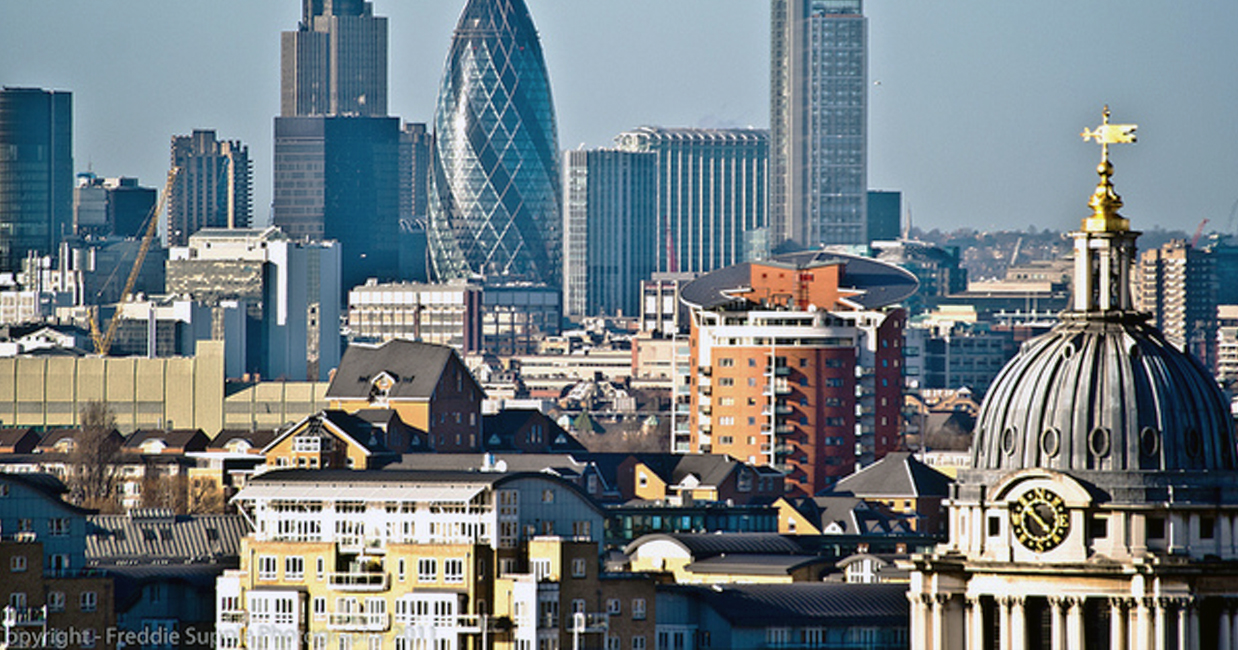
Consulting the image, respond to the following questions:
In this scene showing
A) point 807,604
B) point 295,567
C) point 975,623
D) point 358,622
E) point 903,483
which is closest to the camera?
point 975,623

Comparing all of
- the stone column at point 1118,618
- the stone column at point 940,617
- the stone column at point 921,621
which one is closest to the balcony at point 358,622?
the stone column at point 921,621

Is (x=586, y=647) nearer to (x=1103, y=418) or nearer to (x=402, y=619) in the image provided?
(x=402, y=619)

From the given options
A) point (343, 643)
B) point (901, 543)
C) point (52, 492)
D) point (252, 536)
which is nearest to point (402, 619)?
point (343, 643)

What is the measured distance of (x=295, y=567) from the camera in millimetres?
117938

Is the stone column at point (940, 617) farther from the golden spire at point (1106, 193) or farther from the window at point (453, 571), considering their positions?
the window at point (453, 571)

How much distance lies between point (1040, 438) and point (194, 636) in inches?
2925

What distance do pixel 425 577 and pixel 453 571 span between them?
83 centimetres

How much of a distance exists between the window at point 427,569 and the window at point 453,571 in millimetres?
366

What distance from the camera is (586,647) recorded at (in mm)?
113562

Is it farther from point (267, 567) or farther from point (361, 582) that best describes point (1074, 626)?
point (267, 567)

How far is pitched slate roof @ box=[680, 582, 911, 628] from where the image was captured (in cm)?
12088

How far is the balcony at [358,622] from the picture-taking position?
114 m

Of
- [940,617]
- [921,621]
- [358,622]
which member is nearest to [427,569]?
[358,622]

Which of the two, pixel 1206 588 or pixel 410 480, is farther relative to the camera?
pixel 410 480
